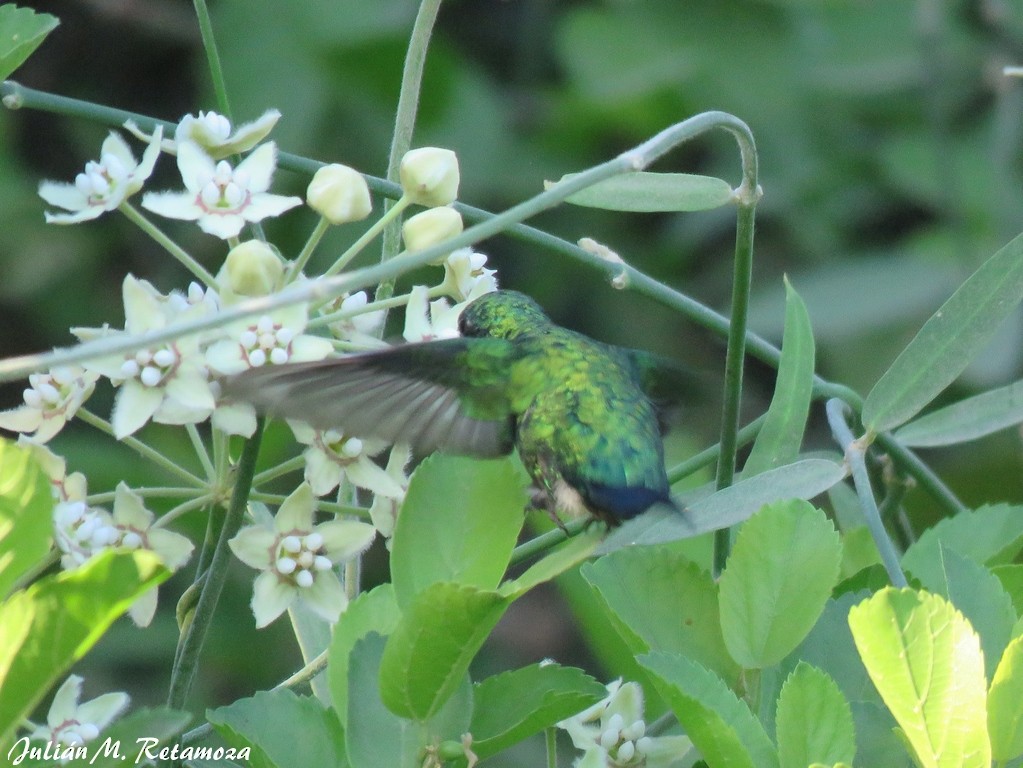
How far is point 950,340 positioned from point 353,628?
0.57m

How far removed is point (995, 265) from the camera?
3.83 feet

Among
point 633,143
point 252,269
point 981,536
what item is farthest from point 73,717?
point 633,143

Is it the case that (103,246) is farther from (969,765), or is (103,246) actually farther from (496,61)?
(969,765)

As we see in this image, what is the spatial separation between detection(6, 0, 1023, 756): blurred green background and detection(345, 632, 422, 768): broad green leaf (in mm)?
1946

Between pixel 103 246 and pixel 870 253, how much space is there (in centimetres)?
173

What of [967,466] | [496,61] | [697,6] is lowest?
[967,466]

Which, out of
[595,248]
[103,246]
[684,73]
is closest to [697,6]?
[684,73]

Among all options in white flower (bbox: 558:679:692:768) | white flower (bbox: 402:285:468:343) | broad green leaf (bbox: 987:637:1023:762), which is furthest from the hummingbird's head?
broad green leaf (bbox: 987:637:1023:762)

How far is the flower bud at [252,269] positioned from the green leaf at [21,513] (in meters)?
0.19

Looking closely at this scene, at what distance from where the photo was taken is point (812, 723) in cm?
91

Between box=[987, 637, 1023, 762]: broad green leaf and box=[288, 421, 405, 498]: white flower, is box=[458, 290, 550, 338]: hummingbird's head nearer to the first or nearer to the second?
box=[288, 421, 405, 498]: white flower

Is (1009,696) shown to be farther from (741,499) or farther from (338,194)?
(338,194)

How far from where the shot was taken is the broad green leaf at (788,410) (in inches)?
44.7

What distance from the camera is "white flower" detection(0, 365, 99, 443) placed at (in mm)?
1027
